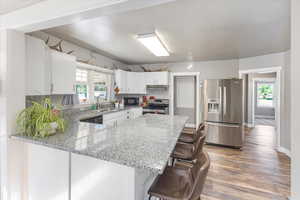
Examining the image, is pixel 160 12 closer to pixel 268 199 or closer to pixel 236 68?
pixel 268 199

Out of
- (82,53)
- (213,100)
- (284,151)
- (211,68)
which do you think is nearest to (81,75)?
(82,53)

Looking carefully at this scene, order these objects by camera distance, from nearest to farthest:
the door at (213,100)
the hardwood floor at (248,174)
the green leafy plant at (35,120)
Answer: the green leafy plant at (35,120)
the hardwood floor at (248,174)
the door at (213,100)

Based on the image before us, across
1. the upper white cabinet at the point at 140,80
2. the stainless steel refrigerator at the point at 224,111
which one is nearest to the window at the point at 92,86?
the upper white cabinet at the point at 140,80

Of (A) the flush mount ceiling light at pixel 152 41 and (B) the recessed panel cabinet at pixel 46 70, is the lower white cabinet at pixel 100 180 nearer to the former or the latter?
(B) the recessed panel cabinet at pixel 46 70

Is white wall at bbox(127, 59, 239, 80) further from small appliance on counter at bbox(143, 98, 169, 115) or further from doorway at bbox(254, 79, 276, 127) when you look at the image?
doorway at bbox(254, 79, 276, 127)

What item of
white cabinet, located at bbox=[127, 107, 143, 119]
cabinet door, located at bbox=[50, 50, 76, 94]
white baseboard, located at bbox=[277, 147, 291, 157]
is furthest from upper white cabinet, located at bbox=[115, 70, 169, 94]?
white baseboard, located at bbox=[277, 147, 291, 157]

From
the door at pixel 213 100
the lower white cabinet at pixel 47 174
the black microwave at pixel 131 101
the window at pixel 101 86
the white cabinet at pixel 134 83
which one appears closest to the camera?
the lower white cabinet at pixel 47 174

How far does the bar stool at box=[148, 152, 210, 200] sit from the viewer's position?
1.10m

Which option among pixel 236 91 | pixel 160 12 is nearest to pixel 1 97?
pixel 160 12

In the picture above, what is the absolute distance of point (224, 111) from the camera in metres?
3.90

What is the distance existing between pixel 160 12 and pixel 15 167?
98.0 inches

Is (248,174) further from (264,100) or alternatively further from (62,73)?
(264,100)

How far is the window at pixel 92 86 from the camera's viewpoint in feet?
12.1

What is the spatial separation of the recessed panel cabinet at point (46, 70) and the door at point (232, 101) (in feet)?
11.5
